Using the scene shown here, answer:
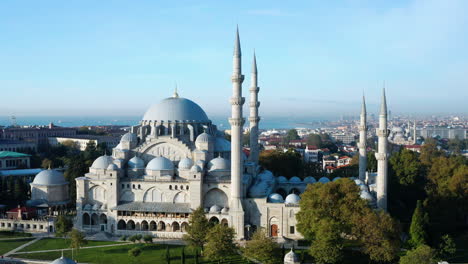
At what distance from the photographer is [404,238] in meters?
37.0

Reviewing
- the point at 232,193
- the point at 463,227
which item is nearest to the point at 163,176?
the point at 232,193

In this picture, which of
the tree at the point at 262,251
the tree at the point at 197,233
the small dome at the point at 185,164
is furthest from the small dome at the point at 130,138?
the tree at the point at 262,251

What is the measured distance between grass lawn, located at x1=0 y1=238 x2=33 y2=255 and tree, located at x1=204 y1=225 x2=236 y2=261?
15.5 metres

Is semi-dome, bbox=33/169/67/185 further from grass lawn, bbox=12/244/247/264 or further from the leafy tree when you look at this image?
the leafy tree

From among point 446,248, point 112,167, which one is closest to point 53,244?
point 112,167

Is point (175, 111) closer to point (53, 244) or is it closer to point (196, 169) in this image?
point (196, 169)

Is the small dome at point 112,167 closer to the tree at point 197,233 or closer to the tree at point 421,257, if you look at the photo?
the tree at point 197,233

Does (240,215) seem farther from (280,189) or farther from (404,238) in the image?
(404,238)

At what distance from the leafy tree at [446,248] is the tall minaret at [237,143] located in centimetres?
1413

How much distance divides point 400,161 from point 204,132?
73.7 ft

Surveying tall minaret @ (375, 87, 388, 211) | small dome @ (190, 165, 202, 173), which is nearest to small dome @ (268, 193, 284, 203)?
small dome @ (190, 165, 202, 173)

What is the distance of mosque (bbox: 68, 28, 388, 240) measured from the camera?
37.0 meters

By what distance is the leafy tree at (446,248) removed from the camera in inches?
1242

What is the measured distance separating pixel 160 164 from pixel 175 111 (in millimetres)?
7249
